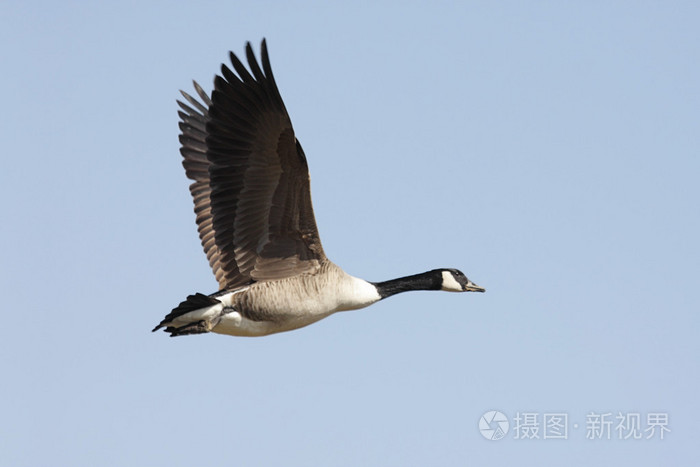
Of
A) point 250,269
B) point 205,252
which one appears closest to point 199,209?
point 205,252

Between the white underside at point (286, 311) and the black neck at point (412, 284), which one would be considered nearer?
the white underside at point (286, 311)

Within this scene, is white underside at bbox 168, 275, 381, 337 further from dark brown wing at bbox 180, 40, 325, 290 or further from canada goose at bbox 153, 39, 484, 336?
dark brown wing at bbox 180, 40, 325, 290

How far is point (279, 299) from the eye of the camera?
11.3 meters

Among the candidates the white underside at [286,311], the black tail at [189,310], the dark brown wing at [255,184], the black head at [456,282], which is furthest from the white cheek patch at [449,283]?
the black tail at [189,310]

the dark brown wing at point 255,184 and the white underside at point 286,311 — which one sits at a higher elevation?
the dark brown wing at point 255,184

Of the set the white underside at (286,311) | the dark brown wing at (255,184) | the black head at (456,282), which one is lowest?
the black head at (456,282)

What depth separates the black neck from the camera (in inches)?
473

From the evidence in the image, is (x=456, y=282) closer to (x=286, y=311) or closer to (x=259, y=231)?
(x=286, y=311)

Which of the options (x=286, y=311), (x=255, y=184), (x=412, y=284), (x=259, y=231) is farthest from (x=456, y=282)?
(x=255, y=184)

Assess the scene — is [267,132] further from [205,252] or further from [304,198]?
[205,252]

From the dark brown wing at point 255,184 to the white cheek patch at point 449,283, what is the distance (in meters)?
1.97

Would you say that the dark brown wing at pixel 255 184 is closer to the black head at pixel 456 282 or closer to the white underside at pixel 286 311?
the white underside at pixel 286 311

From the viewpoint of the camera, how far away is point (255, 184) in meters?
11.0

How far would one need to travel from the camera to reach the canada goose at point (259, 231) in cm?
1063
